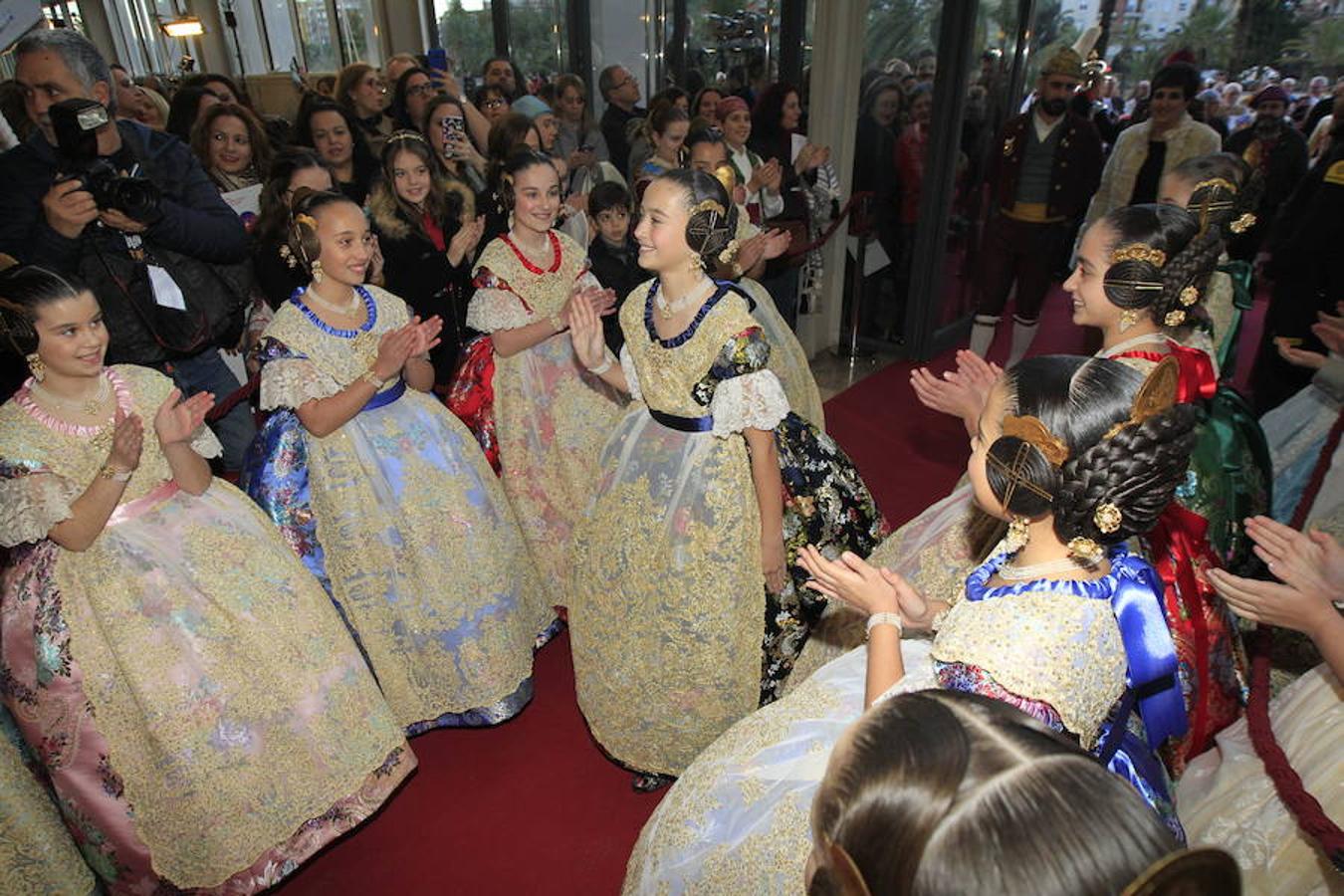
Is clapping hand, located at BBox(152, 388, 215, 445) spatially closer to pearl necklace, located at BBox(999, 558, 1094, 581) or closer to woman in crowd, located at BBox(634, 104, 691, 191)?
pearl necklace, located at BBox(999, 558, 1094, 581)

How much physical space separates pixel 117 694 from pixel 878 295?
4.79 meters

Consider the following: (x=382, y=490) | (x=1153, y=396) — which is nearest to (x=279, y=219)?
(x=382, y=490)

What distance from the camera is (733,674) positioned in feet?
7.04

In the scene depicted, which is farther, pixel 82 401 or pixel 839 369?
pixel 839 369

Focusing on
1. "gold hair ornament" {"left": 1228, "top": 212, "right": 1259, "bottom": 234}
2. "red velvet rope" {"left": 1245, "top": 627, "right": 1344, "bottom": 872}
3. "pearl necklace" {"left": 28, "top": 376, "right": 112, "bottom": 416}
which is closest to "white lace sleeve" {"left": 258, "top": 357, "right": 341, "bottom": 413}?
"pearl necklace" {"left": 28, "top": 376, "right": 112, "bottom": 416}

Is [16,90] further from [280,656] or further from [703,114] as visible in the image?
[703,114]

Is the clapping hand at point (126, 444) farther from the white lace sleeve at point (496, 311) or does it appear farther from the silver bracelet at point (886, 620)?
the silver bracelet at point (886, 620)

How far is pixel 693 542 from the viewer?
205 centimetres

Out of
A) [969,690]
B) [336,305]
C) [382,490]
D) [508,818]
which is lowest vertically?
[508,818]

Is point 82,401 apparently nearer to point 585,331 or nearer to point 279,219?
point 585,331

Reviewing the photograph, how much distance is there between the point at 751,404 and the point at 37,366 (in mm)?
1569

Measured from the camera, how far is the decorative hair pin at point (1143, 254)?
80.3 inches

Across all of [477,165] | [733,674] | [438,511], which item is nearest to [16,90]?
[477,165]

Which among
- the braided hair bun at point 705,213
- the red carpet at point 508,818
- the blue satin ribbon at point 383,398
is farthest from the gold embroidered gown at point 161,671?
the braided hair bun at point 705,213
